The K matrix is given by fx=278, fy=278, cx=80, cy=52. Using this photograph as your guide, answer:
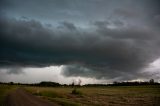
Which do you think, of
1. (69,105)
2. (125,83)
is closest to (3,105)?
(69,105)

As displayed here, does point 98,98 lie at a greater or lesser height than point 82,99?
greater

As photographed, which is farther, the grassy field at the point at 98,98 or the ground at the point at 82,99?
the grassy field at the point at 98,98

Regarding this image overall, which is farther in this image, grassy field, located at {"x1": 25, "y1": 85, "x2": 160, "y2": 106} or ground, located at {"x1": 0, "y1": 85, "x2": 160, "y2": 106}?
grassy field, located at {"x1": 25, "y1": 85, "x2": 160, "y2": 106}

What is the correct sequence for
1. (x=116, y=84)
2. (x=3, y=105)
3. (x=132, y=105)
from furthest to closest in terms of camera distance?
(x=116, y=84)
(x=132, y=105)
(x=3, y=105)

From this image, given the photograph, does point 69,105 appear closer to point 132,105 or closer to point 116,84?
point 132,105

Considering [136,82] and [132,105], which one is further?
[136,82]

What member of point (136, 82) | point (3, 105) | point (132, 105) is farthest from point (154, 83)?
point (3, 105)

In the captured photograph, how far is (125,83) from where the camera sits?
198m

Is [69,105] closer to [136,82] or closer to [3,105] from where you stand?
[3,105]

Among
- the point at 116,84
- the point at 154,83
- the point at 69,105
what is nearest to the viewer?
the point at 69,105

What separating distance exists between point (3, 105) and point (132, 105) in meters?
17.9

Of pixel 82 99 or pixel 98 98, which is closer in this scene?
pixel 82 99

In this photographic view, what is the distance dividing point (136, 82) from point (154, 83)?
54.5 feet

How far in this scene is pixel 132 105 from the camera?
1516 inches
